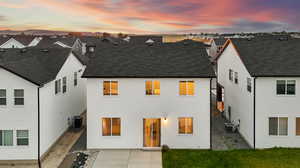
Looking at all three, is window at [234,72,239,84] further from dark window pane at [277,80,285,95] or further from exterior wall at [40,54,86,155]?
exterior wall at [40,54,86,155]

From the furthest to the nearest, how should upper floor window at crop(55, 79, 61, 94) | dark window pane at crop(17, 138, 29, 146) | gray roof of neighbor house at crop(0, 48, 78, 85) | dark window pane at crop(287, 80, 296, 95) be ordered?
upper floor window at crop(55, 79, 61, 94), dark window pane at crop(287, 80, 296, 95), gray roof of neighbor house at crop(0, 48, 78, 85), dark window pane at crop(17, 138, 29, 146)

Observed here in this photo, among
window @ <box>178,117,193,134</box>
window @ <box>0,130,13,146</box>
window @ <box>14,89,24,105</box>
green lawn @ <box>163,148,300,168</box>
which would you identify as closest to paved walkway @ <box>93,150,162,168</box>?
green lawn @ <box>163,148,300,168</box>

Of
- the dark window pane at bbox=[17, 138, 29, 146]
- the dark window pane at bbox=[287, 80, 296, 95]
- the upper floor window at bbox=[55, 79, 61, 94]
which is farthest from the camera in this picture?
the upper floor window at bbox=[55, 79, 61, 94]

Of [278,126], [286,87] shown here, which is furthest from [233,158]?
[286,87]

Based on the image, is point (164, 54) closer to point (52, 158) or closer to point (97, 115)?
point (97, 115)

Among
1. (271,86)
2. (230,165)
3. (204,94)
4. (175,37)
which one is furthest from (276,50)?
(175,37)

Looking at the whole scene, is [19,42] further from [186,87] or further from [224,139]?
[224,139]
